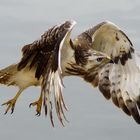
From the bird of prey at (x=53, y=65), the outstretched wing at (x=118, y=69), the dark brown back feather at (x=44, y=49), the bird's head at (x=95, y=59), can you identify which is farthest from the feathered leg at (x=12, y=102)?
the outstretched wing at (x=118, y=69)

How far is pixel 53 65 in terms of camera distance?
9953 mm

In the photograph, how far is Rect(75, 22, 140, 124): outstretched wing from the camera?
12.5 metres

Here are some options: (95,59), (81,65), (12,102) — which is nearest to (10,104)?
(12,102)

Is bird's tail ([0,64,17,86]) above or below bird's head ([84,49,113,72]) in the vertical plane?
above

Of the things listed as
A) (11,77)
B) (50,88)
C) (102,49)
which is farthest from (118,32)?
(50,88)

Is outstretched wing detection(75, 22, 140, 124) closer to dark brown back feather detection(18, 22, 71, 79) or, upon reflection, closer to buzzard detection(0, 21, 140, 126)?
buzzard detection(0, 21, 140, 126)

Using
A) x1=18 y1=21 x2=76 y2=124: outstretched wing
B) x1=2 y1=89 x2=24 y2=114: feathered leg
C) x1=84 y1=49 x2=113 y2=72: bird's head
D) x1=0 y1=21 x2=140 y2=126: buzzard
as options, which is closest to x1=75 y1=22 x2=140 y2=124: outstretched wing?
x1=0 y1=21 x2=140 y2=126: buzzard

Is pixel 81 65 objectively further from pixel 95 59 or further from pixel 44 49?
pixel 44 49

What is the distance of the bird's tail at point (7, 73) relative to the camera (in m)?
11.8

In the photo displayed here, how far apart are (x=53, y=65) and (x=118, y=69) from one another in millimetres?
3099

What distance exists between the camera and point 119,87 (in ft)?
41.8

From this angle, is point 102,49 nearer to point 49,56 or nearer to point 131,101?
point 131,101

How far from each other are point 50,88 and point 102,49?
3514 millimetres

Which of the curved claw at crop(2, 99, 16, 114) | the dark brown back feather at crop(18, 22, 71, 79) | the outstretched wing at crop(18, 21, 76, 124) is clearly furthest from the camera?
the curved claw at crop(2, 99, 16, 114)
